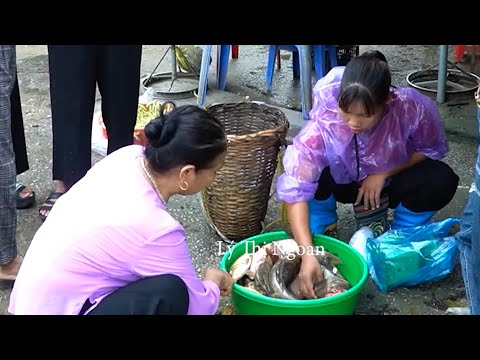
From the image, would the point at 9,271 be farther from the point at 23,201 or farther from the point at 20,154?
the point at 20,154

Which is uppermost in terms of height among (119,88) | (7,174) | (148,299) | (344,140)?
(119,88)

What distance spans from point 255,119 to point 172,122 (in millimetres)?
1075

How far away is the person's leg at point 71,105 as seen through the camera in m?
2.44

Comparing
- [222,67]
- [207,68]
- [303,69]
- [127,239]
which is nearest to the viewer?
[127,239]

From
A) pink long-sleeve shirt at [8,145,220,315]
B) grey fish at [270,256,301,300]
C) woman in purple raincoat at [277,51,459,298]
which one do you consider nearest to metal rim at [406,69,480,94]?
woman in purple raincoat at [277,51,459,298]

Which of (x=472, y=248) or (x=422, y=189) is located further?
(x=422, y=189)

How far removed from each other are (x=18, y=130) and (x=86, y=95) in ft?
1.32

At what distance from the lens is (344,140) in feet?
7.50

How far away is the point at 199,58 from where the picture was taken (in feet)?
14.4

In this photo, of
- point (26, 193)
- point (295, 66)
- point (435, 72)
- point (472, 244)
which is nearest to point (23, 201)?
point (26, 193)

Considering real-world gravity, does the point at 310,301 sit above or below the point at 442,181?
below

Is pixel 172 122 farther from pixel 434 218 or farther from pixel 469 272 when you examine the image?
pixel 434 218

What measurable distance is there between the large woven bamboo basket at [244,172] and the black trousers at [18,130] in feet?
2.60
